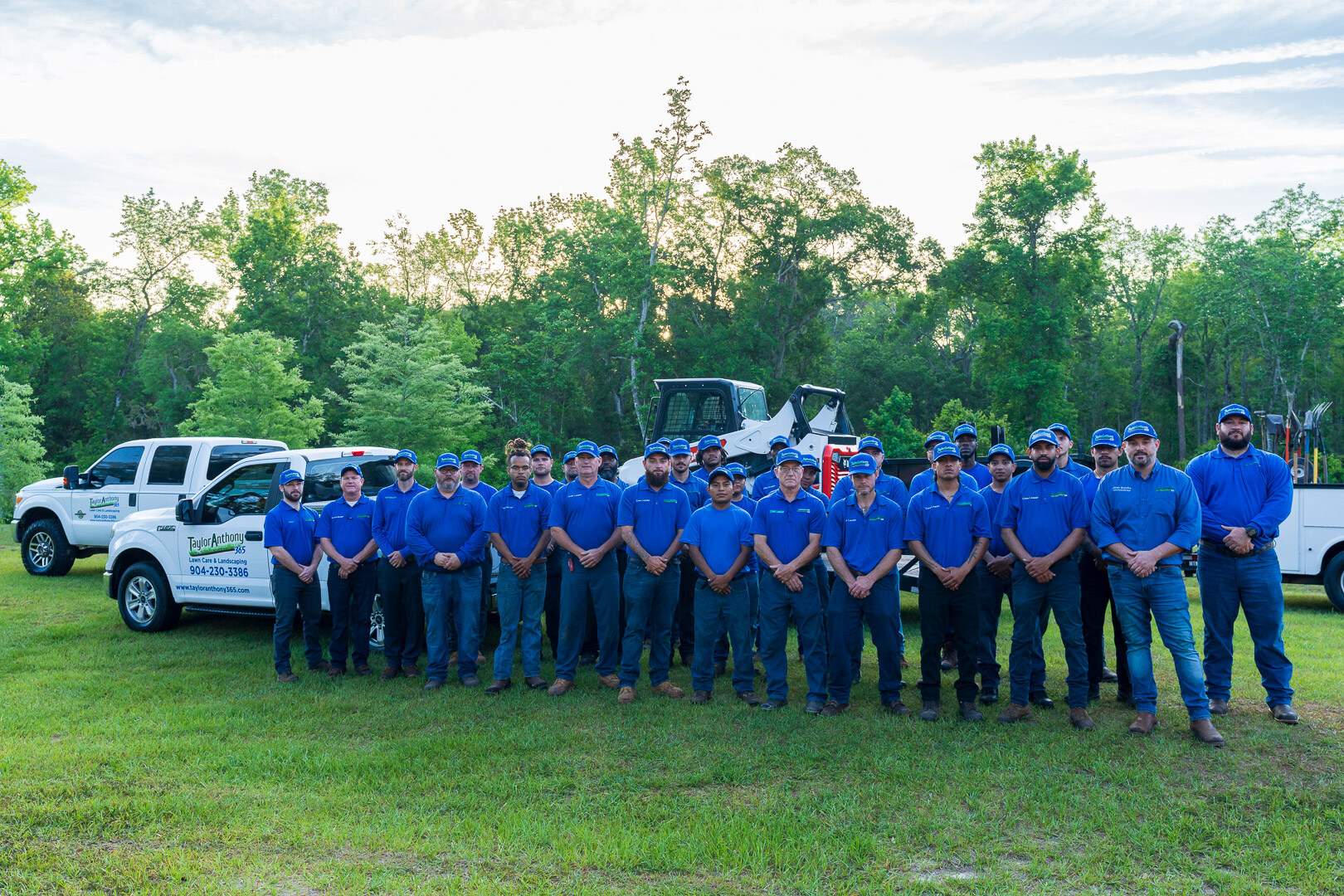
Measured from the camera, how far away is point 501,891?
4.07 m

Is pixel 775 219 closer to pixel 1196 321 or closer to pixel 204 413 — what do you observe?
pixel 204 413

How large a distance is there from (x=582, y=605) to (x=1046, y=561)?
11.7 feet

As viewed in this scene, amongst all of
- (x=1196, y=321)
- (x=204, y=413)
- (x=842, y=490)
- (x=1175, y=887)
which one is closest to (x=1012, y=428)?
(x=1196, y=321)

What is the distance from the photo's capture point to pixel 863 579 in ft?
22.2

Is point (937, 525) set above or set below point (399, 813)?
above

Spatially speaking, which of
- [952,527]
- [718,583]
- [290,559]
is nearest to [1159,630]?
[952,527]

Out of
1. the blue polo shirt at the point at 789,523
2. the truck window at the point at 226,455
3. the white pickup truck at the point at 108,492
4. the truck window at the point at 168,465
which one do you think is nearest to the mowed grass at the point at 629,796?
the blue polo shirt at the point at 789,523

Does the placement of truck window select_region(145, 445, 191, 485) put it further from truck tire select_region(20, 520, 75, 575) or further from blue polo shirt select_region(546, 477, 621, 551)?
blue polo shirt select_region(546, 477, 621, 551)

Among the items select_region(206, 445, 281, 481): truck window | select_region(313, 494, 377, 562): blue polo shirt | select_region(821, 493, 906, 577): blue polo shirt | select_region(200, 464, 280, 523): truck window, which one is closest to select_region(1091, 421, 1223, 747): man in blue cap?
select_region(821, 493, 906, 577): blue polo shirt

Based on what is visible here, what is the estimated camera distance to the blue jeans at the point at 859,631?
22.5 feet

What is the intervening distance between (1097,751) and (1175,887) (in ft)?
6.25

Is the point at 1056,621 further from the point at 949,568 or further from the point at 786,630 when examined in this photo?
the point at 786,630

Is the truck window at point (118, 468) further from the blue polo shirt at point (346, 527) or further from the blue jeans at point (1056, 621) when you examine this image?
the blue jeans at point (1056, 621)

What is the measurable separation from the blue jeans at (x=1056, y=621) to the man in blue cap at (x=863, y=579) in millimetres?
835
